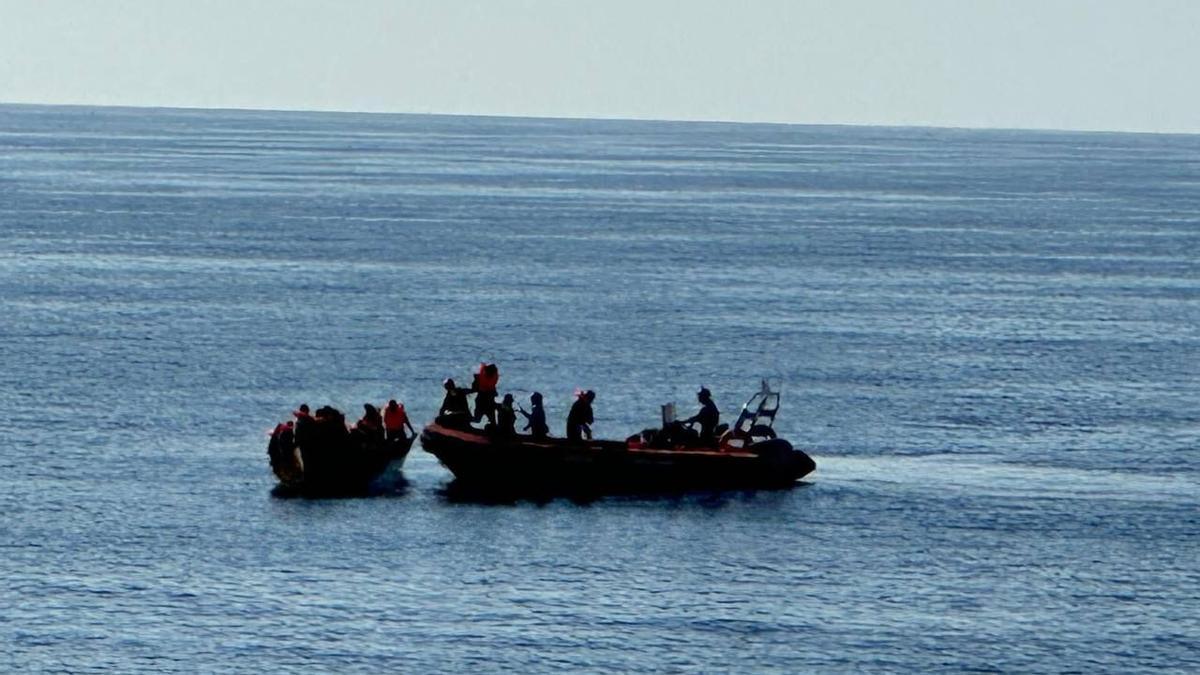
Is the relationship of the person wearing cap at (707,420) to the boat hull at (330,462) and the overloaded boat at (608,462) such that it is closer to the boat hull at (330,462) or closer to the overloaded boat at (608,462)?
the overloaded boat at (608,462)

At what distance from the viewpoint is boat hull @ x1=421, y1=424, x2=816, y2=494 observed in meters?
51.7

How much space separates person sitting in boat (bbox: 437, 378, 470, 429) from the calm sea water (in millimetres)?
1532

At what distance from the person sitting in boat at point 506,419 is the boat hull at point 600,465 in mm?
199

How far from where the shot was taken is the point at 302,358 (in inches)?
2842

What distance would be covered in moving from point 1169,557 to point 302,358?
33998 mm

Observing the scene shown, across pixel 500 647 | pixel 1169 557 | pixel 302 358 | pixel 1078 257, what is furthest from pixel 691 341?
pixel 1078 257

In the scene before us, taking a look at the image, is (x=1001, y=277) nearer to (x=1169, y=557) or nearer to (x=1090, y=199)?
(x=1169, y=557)

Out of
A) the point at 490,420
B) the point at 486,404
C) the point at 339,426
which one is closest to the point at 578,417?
the point at 486,404

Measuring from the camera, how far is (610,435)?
192 feet

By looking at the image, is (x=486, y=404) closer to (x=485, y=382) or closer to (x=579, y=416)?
(x=485, y=382)

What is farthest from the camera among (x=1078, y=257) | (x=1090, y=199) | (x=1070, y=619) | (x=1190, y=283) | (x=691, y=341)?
(x=1090, y=199)

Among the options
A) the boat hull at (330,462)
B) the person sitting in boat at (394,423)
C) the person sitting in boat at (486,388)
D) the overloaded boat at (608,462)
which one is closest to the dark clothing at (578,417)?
the overloaded boat at (608,462)

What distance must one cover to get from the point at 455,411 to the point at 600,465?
12.5 ft

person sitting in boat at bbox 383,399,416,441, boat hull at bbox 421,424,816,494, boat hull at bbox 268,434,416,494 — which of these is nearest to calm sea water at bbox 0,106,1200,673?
boat hull at bbox 421,424,816,494
